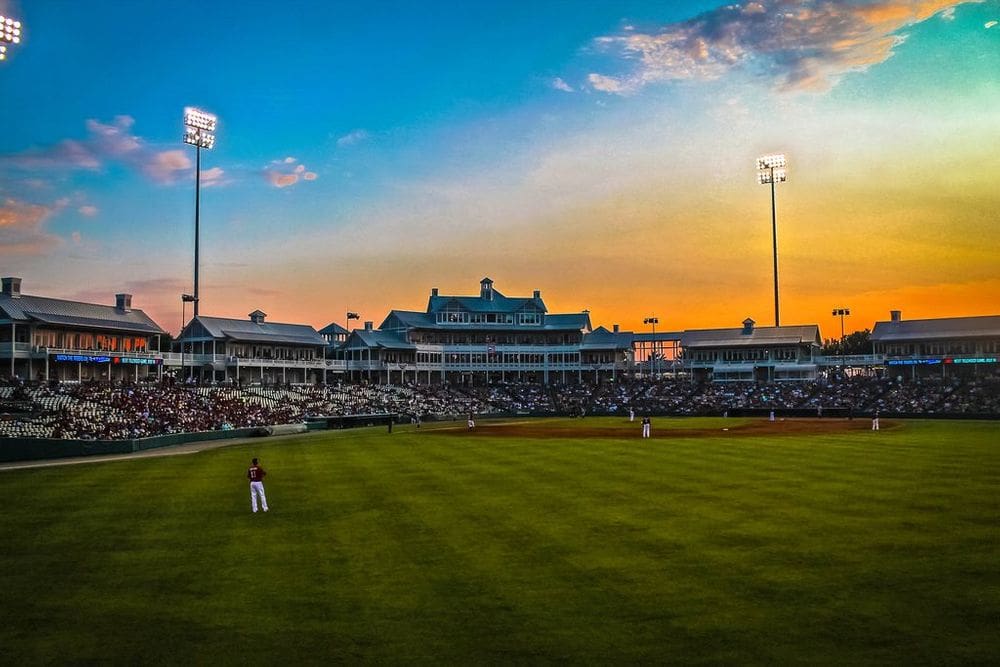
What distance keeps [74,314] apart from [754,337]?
7730 cm

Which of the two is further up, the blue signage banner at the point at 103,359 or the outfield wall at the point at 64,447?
the blue signage banner at the point at 103,359

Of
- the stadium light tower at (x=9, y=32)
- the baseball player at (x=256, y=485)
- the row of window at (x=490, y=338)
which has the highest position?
the stadium light tower at (x=9, y=32)

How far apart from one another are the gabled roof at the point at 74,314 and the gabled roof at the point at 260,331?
6290 mm

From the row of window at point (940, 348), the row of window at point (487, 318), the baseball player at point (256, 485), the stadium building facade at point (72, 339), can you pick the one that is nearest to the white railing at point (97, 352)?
the stadium building facade at point (72, 339)

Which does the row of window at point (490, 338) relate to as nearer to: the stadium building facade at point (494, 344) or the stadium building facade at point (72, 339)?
the stadium building facade at point (494, 344)

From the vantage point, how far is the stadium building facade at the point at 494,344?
4065 inches

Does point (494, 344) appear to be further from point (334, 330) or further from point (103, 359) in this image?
point (103, 359)

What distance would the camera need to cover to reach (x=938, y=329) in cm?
8931

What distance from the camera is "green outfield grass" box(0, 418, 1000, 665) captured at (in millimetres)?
11133

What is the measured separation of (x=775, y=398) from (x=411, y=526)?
71747mm

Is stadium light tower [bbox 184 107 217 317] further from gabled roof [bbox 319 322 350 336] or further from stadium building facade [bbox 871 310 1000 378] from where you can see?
stadium building facade [bbox 871 310 1000 378]

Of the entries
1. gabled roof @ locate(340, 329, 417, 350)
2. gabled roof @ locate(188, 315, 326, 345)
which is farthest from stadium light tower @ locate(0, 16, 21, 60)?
gabled roof @ locate(340, 329, 417, 350)

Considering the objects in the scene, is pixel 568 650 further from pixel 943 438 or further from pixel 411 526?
pixel 943 438

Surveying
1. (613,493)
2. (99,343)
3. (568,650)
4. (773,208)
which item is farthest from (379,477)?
(773,208)
